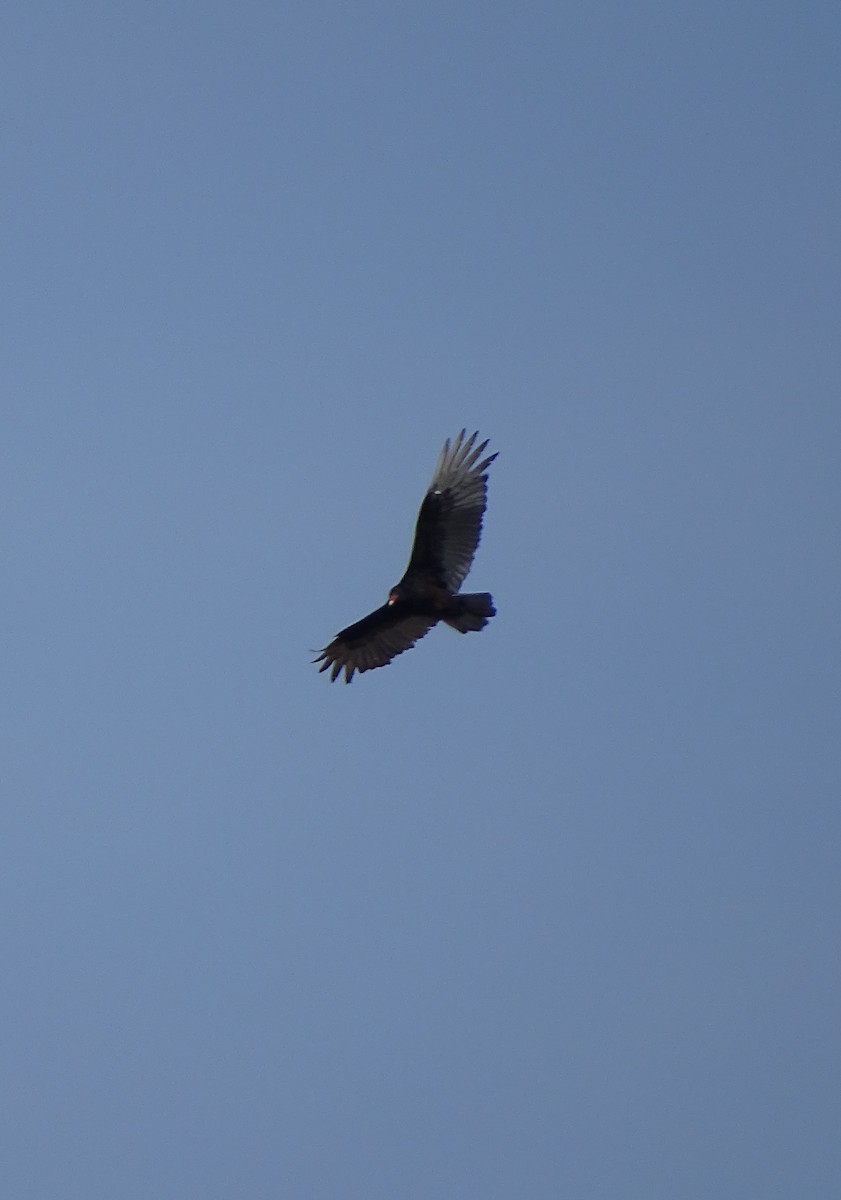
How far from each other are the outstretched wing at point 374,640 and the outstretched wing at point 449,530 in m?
0.68

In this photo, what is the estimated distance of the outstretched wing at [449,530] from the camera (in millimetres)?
44219

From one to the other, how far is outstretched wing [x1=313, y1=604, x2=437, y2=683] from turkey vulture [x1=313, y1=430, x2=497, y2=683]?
31mm

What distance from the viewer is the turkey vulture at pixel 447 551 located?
144 feet

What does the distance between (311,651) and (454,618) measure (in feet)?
8.27

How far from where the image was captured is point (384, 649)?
4528 cm

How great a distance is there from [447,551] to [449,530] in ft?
0.96

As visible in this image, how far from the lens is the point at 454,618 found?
44031 millimetres

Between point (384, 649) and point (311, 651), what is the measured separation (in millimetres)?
1056

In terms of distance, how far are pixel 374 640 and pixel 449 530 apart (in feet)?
6.88

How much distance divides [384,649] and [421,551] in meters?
1.79

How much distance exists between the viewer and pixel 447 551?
44281 millimetres

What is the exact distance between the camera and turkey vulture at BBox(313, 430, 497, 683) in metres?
44.0

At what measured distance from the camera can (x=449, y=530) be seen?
44.3 metres

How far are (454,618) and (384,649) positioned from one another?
165 centimetres
